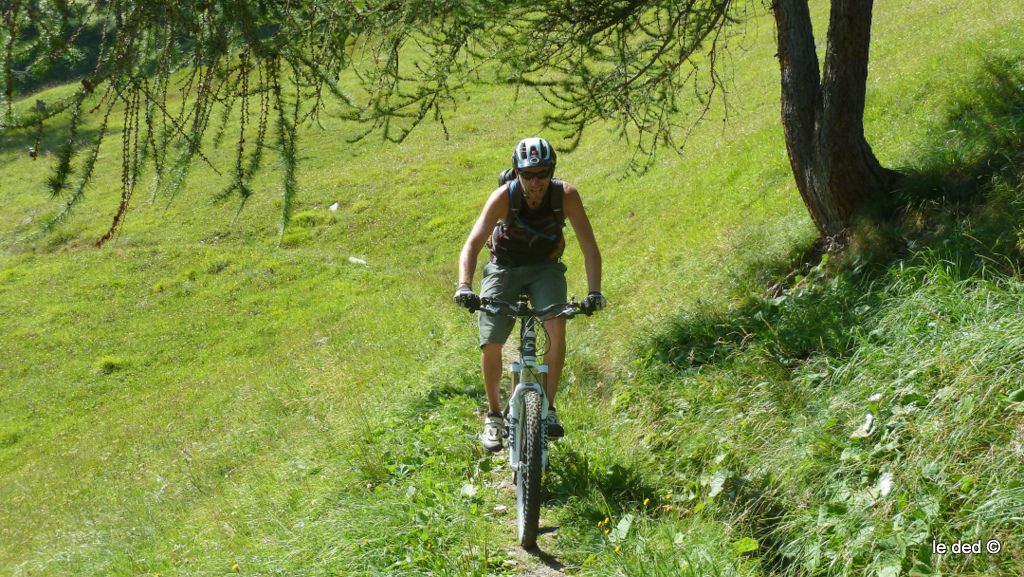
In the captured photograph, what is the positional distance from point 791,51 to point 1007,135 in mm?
2069

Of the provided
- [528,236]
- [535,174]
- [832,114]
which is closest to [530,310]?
[528,236]

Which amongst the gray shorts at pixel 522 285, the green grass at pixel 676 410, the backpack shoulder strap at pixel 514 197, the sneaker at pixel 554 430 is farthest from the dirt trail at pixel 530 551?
the backpack shoulder strap at pixel 514 197

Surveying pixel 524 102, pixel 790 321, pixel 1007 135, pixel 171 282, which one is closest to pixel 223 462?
pixel 790 321

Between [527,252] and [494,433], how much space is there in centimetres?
144

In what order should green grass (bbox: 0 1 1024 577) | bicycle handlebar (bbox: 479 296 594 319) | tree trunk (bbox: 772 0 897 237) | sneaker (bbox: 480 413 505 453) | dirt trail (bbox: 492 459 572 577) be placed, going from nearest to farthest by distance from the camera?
green grass (bbox: 0 1 1024 577) → dirt trail (bbox: 492 459 572 577) → bicycle handlebar (bbox: 479 296 594 319) → sneaker (bbox: 480 413 505 453) → tree trunk (bbox: 772 0 897 237)

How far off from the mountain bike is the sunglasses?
901 millimetres

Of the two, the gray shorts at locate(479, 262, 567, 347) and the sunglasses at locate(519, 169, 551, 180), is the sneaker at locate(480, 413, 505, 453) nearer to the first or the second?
the gray shorts at locate(479, 262, 567, 347)

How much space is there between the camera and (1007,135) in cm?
727

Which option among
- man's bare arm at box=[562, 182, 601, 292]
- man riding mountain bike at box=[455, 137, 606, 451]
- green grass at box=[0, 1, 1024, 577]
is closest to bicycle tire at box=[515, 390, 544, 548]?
green grass at box=[0, 1, 1024, 577]

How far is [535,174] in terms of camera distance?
18.5ft

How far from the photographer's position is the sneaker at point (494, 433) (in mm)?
6242

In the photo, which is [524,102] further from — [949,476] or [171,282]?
[949,476]

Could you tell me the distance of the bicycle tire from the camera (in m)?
4.97

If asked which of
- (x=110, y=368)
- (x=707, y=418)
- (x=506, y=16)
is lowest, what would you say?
(x=110, y=368)
